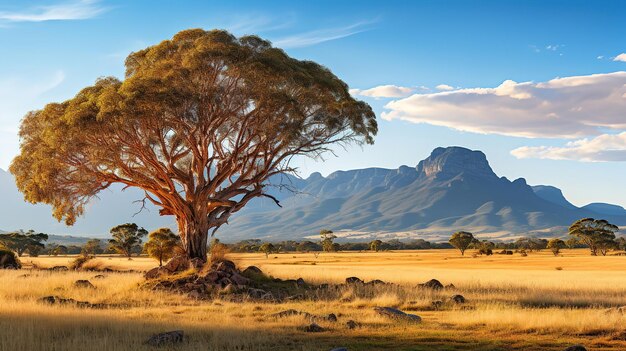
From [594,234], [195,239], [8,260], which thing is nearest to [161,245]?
[8,260]

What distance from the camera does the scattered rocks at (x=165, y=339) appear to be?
15053mm

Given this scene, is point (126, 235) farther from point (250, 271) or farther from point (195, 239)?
point (250, 271)

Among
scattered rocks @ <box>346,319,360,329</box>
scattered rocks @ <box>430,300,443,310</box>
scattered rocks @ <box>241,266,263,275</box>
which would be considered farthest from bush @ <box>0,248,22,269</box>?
scattered rocks @ <box>346,319,360,329</box>

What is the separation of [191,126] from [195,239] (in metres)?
6.45

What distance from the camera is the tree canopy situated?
32344mm

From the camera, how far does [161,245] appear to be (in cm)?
6231

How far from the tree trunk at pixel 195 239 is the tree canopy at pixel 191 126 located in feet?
0.20

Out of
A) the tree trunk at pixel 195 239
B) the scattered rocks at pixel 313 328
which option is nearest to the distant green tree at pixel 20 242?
the tree trunk at pixel 195 239

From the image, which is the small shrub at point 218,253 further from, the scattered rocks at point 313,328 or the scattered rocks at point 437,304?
the scattered rocks at point 313,328

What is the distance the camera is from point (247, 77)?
3316 centimetres

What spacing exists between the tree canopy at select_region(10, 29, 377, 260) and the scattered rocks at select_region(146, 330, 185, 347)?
687 inches

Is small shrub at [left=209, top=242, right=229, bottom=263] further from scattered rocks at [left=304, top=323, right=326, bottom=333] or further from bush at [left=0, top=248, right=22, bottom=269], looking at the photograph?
bush at [left=0, top=248, right=22, bottom=269]

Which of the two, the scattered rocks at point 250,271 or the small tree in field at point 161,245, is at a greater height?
the small tree in field at point 161,245

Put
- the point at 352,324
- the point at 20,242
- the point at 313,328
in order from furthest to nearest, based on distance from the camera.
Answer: the point at 20,242 → the point at 352,324 → the point at 313,328
